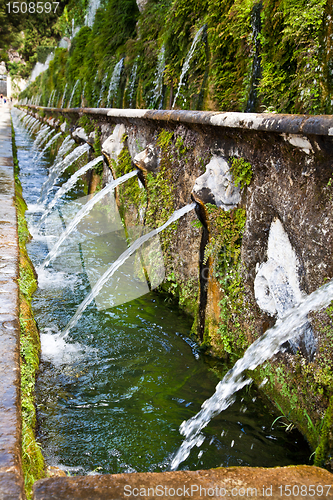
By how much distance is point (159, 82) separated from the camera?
22.4 feet

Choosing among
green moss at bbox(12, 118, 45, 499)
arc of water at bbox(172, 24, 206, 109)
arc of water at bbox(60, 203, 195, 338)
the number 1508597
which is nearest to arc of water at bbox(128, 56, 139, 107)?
arc of water at bbox(172, 24, 206, 109)

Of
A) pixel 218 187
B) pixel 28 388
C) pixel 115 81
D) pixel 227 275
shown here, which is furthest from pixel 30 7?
pixel 28 388

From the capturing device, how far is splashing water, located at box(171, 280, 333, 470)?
2352 millimetres

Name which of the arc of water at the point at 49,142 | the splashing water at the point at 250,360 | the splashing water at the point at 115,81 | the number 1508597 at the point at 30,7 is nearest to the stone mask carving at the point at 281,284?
the splashing water at the point at 250,360

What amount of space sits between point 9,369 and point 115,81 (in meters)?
8.51

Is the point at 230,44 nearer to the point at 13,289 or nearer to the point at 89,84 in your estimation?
the point at 13,289

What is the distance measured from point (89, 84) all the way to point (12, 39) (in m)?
35.6

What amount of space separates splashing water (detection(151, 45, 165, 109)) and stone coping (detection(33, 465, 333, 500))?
6148mm

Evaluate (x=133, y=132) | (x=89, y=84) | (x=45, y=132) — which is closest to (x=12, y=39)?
(x=45, y=132)

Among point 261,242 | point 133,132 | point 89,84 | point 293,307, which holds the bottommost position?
point 293,307

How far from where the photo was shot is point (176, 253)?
14.8 feet

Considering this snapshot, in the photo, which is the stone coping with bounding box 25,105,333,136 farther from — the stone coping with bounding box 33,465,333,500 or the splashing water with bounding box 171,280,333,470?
the stone coping with bounding box 33,465,333,500

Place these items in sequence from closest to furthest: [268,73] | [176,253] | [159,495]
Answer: [159,495] < [268,73] < [176,253]

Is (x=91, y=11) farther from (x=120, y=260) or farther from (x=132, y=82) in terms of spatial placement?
(x=120, y=260)
